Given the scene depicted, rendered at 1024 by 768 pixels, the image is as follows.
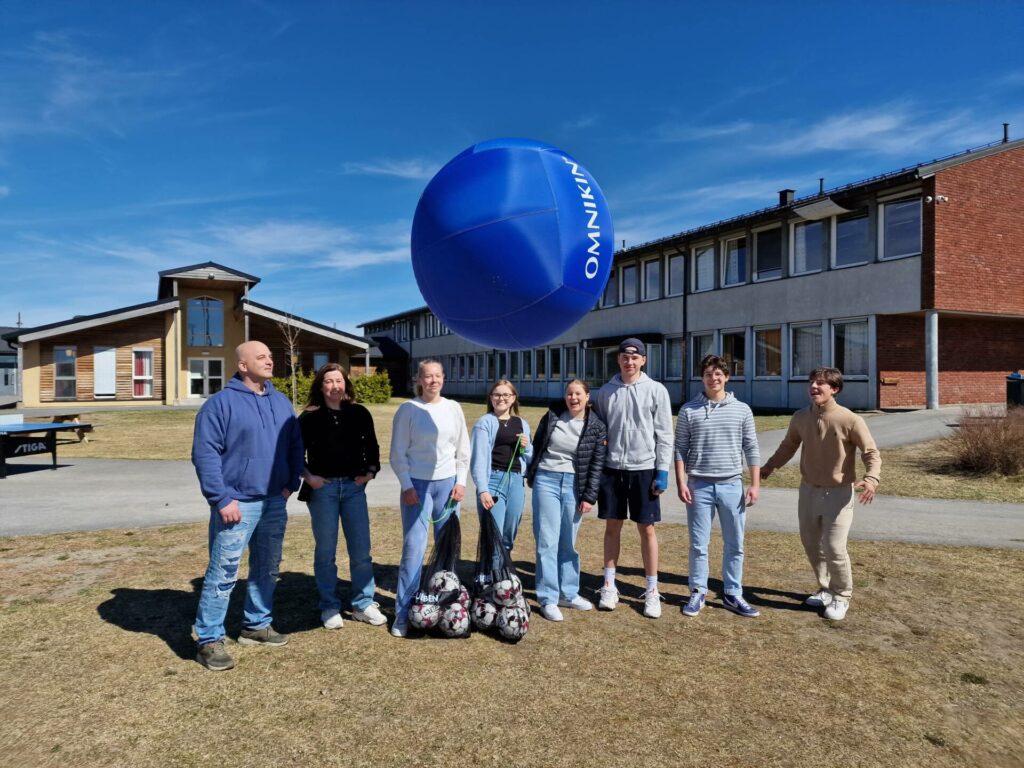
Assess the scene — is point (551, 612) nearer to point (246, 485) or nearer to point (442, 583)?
point (442, 583)

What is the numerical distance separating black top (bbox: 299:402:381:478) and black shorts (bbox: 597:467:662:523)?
1623mm

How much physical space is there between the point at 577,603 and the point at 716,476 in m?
1.35

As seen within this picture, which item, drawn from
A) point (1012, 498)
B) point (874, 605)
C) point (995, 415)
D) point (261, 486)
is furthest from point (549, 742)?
point (995, 415)

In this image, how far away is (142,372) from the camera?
30.8 metres

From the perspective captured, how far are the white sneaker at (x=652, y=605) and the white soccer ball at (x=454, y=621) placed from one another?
129cm

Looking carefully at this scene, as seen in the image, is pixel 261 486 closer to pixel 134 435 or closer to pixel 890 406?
pixel 134 435

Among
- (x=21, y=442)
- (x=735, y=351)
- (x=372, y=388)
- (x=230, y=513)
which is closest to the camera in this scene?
(x=230, y=513)

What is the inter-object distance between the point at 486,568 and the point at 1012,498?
8.01 m

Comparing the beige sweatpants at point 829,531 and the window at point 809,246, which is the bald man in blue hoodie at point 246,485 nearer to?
the beige sweatpants at point 829,531

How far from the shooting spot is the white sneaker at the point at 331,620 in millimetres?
4535

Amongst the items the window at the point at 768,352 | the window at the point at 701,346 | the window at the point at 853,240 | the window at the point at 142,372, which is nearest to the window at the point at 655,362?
the window at the point at 701,346

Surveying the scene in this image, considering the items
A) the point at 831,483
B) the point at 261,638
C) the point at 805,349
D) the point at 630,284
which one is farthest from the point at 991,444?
the point at 630,284

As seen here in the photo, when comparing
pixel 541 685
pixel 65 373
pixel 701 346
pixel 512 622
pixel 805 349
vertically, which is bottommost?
pixel 541 685

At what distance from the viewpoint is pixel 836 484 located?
491 centimetres
